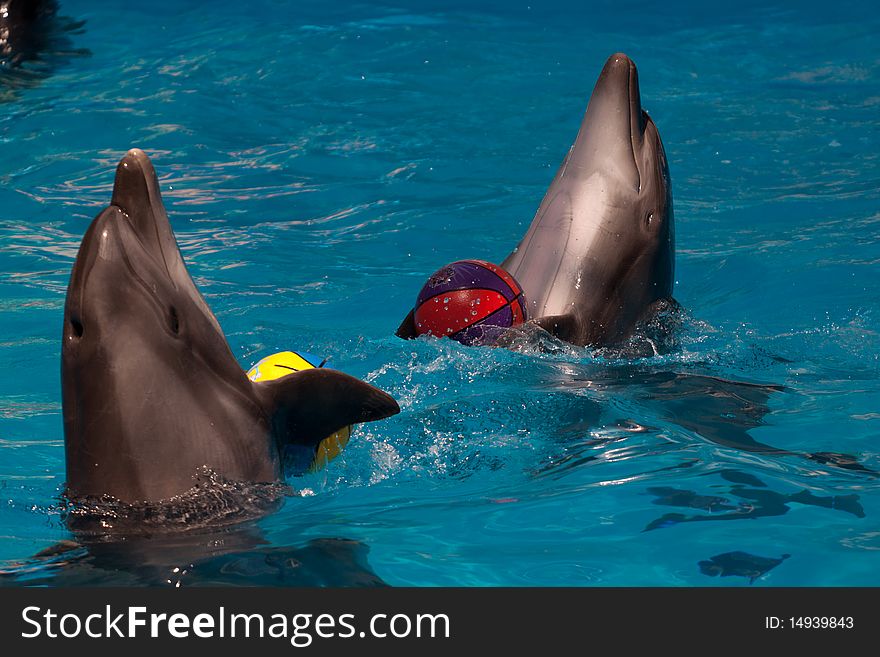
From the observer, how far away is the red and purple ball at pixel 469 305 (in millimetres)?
6164

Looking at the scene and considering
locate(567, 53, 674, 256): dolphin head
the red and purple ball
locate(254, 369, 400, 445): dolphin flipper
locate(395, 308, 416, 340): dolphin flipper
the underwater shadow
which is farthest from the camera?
the underwater shadow

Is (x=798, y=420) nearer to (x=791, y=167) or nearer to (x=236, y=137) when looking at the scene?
(x=791, y=167)

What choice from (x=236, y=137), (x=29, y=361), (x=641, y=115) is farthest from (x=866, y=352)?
(x=236, y=137)

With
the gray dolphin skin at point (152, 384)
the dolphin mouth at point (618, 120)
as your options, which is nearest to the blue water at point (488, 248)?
the gray dolphin skin at point (152, 384)

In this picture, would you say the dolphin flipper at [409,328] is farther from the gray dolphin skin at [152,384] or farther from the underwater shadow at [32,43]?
the underwater shadow at [32,43]

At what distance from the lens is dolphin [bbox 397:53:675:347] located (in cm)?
660

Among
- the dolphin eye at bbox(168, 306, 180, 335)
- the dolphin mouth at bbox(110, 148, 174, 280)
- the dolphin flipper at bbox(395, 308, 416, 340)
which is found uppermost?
the dolphin mouth at bbox(110, 148, 174, 280)

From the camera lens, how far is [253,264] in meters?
8.94

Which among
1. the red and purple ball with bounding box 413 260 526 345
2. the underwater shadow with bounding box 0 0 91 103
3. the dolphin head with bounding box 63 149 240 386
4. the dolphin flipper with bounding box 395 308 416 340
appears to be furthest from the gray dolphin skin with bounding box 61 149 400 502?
the underwater shadow with bounding box 0 0 91 103

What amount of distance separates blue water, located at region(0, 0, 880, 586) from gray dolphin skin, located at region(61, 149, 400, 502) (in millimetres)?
376

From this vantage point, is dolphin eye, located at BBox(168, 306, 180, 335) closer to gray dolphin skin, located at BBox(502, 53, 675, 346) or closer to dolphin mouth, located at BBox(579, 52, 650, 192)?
gray dolphin skin, located at BBox(502, 53, 675, 346)

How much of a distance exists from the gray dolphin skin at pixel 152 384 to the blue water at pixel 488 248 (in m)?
0.38

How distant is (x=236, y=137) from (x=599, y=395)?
6582 millimetres

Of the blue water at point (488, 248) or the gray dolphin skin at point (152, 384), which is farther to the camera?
the blue water at point (488, 248)
